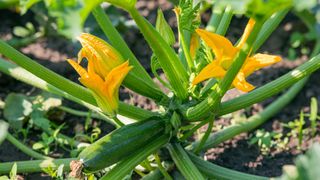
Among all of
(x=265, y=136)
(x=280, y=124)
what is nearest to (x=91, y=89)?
(x=265, y=136)

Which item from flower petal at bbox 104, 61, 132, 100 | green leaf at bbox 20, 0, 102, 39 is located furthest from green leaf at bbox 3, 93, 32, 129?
green leaf at bbox 20, 0, 102, 39

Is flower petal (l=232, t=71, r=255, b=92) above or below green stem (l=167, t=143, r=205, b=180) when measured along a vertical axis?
above

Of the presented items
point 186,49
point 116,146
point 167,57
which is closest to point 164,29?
point 186,49

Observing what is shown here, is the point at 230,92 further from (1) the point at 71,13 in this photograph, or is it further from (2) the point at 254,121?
(1) the point at 71,13

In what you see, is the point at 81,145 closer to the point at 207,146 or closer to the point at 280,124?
the point at 207,146

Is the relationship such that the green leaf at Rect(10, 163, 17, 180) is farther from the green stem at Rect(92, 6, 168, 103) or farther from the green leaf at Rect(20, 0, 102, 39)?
the green leaf at Rect(20, 0, 102, 39)
